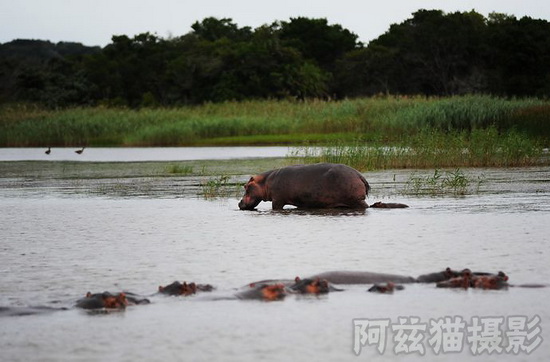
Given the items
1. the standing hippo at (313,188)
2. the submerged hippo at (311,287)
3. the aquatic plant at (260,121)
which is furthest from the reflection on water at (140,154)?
the submerged hippo at (311,287)

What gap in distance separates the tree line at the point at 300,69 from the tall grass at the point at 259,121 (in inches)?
505

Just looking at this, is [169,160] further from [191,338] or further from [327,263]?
[191,338]

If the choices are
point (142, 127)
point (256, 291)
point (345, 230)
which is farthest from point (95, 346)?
point (142, 127)

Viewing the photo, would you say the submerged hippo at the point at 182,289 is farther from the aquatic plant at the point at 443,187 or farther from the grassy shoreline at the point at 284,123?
the grassy shoreline at the point at 284,123

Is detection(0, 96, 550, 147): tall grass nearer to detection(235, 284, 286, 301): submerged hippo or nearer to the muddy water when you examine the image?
the muddy water

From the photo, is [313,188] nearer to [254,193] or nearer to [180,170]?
[254,193]

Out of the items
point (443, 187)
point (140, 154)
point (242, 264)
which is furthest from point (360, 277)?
point (140, 154)

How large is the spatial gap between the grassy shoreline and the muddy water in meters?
9.69

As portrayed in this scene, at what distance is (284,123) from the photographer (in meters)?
34.9

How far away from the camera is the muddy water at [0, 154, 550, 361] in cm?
545

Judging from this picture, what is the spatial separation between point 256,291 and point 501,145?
13693 mm

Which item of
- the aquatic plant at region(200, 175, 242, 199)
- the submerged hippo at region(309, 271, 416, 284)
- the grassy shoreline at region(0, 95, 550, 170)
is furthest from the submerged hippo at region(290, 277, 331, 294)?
the grassy shoreline at region(0, 95, 550, 170)

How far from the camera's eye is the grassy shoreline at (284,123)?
2769 centimetres

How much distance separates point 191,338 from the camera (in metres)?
5.55
